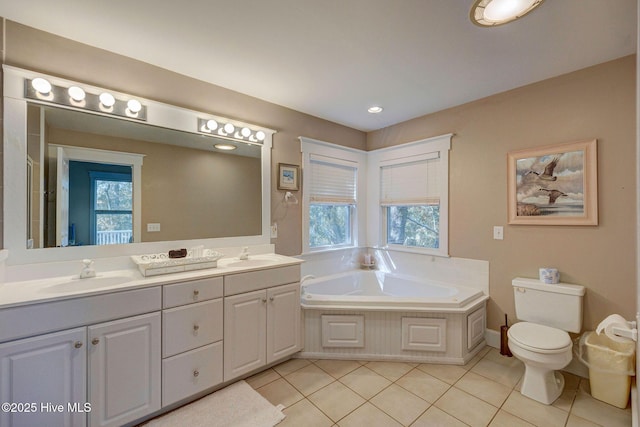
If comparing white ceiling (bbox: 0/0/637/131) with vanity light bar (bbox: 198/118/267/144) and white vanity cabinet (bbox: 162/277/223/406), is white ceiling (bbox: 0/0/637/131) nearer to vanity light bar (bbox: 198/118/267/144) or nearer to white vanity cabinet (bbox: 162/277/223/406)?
vanity light bar (bbox: 198/118/267/144)

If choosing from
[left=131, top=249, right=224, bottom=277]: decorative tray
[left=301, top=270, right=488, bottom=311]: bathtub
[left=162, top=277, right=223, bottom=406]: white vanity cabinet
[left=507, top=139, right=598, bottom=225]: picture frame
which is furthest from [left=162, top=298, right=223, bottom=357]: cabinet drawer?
[left=507, top=139, right=598, bottom=225]: picture frame

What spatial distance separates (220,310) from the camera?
6.34 feet

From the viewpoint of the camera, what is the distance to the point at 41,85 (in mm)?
1702

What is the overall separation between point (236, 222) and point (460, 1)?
7.39ft

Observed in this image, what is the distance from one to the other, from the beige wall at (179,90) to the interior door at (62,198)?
56 cm

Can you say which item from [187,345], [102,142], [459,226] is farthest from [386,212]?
[102,142]

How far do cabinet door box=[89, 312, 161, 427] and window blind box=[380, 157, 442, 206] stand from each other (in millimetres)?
2772

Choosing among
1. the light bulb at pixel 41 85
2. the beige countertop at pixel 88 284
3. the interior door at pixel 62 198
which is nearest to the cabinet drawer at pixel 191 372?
the beige countertop at pixel 88 284

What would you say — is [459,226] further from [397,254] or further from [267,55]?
[267,55]

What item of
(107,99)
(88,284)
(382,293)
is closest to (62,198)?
(88,284)

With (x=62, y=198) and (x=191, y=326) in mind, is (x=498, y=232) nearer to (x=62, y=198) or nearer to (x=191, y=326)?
(x=191, y=326)

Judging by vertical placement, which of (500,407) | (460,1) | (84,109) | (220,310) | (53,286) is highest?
(460,1)

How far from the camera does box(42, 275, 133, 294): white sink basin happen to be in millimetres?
1568

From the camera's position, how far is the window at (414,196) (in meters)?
3.01
